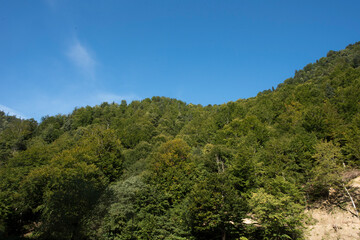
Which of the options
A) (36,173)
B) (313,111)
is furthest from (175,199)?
(313,111)

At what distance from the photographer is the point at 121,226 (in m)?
26.4

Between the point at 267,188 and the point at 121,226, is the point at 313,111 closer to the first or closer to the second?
Result: the point at 267,188

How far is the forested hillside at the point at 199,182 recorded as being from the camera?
885 inches

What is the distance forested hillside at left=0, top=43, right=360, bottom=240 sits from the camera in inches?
885

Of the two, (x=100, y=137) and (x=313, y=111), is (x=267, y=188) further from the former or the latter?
(x=100, y=137)

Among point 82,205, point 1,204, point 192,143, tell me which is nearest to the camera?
point 82,205

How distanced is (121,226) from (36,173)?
25938 mm

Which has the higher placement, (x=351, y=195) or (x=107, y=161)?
(x=107, y=161)

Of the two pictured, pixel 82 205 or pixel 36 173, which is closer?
pixel 82 205

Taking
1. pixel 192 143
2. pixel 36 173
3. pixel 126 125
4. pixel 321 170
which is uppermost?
pixel 126 125

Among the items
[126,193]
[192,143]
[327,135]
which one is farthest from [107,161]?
[327,135]

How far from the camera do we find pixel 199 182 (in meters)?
29.1

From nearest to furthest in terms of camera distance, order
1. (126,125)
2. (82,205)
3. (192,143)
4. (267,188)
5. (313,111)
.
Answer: (82,205) < (267,188) < (313,111) < (192,143) < (126,125)

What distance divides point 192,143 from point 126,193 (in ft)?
Answer: 129
